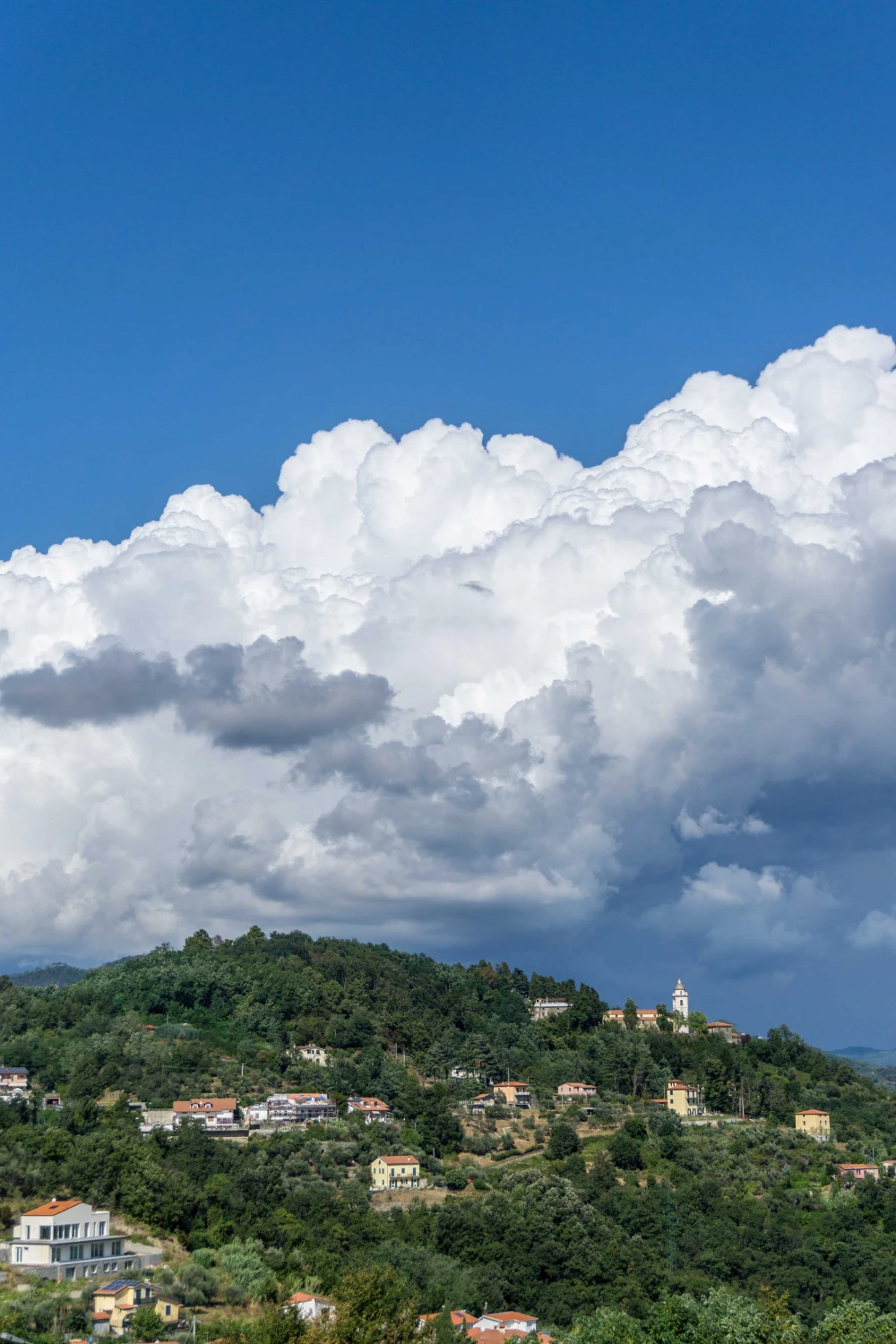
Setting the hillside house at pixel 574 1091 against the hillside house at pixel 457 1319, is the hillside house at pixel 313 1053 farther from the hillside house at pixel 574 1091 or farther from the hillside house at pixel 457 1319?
the hillside house at pixel 457 1319

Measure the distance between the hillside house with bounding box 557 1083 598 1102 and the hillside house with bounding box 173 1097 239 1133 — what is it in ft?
89.6

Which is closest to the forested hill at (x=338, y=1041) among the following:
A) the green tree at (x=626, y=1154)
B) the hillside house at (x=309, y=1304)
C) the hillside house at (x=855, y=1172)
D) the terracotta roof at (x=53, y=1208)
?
the hillside house at (x=855, y=1172)

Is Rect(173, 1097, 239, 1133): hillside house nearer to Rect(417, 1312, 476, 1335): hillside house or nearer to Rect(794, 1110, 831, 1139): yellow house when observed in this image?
Rect(417, 1312, 476, 1335): hillside house

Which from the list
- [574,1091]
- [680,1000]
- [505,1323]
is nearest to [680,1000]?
[680,1000]

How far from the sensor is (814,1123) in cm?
9862

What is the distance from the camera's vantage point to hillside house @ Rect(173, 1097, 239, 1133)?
276 feet

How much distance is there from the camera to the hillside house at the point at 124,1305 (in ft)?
159

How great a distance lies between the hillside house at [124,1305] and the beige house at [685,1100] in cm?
5532

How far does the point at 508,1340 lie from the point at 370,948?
92618mm

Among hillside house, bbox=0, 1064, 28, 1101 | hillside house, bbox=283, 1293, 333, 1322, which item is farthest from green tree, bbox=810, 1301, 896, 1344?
hillside house, bbox=0, 1064, 28, 1101

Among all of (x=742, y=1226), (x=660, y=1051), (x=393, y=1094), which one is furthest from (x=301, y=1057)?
(x=742, y=1226)

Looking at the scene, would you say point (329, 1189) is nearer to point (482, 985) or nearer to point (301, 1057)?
point (301, 1057)

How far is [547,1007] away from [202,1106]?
51.7m

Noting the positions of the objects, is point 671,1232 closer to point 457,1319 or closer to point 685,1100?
point 457,1319
